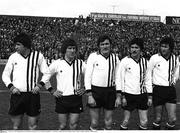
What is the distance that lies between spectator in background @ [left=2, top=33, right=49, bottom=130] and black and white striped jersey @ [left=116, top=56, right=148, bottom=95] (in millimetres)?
1512

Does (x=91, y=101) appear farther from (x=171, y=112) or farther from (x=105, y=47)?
(x=171, y=112)

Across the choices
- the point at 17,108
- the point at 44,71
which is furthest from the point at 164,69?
the point at 17,108

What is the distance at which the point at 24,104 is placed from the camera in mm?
4797

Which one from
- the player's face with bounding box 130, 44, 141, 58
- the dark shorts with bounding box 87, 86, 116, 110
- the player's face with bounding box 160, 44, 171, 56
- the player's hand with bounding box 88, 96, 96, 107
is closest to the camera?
the player's hand with bounding box 88, 96, 96, 107

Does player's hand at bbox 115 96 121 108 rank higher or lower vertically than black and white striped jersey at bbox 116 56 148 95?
lower

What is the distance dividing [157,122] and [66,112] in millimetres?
2136

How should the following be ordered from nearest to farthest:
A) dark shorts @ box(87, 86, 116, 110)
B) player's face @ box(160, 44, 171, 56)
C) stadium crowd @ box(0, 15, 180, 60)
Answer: dark shorts @ box(87, 86, 116, 110) → player's face @ box(160, 44, 171, 56) → stadium crowd @ box(0, 15, 180, 60)

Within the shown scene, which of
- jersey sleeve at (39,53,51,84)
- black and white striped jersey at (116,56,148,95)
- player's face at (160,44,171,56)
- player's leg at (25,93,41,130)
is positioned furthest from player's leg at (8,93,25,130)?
player's face at (160,44,171,56)

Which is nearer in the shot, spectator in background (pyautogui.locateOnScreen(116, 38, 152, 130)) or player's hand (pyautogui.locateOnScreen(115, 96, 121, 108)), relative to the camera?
player's hand (pyautogui.locateOnScreen(115, 96, 121, 108))

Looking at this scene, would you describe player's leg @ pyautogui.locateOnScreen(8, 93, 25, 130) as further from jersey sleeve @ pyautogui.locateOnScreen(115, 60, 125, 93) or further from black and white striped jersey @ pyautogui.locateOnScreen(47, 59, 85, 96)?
jersey sleeve @ pyautogui.locateOnScreen(115, 60, 125, 93)

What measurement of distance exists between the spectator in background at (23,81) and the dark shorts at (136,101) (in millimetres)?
1660

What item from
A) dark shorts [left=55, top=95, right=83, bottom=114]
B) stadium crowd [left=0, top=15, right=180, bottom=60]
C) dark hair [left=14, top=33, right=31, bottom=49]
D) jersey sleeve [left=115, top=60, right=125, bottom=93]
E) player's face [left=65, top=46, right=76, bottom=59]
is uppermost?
stadium crowd [left=0, top=15, right=180, bottom=60]

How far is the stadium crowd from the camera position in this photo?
109 feet

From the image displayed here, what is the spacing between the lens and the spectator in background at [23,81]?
4.78 meters
